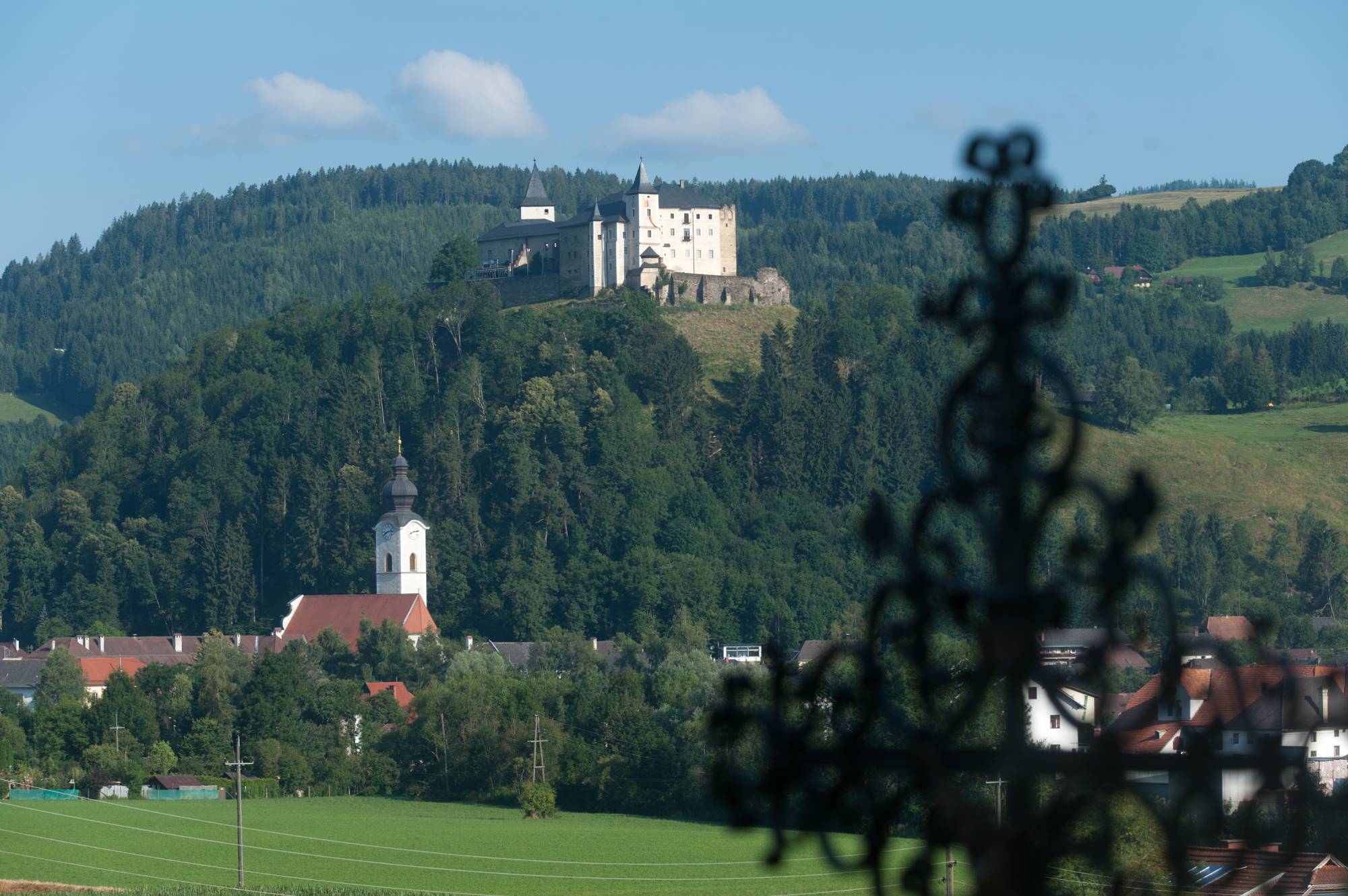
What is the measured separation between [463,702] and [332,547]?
58701 mm

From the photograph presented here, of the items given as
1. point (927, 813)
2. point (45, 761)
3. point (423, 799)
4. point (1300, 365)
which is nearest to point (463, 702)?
point (423, 799)

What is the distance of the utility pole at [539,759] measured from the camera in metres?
79.7

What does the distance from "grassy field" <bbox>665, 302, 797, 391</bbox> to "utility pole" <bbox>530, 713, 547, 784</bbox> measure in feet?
209

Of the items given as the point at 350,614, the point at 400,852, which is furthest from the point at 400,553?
the point at 400,852

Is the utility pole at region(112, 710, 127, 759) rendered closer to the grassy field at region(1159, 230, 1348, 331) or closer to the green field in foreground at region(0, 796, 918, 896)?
the green field in foreground at region(0, 796, 918, 896)

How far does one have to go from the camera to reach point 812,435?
482 ft

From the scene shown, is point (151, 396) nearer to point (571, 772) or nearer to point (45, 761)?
point (45, 761)

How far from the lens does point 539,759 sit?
267 ft

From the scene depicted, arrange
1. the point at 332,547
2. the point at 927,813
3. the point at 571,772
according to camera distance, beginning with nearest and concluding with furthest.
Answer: the point at 927,813
the point at 571,772
the point at 332,547

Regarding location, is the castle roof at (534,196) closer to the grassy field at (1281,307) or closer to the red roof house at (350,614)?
the red roof house at (350,614)

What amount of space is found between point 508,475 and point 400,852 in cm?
7958

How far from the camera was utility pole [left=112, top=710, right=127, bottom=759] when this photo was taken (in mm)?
91000

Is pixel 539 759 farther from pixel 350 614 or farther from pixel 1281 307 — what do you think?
pixel 1281 307

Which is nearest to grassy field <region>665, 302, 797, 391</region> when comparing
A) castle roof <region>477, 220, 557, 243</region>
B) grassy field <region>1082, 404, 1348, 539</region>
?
castle roof <region>477, 220, 557, 243</region>
